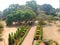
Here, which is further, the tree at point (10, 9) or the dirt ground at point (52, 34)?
the tree at point (10, 9)

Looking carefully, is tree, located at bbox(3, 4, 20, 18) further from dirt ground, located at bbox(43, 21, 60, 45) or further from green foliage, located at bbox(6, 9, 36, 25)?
dirt ground, located at bbox(43, 21, 60, 45)

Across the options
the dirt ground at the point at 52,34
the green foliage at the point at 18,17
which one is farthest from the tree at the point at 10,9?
the dirt ground at the point at 52,34

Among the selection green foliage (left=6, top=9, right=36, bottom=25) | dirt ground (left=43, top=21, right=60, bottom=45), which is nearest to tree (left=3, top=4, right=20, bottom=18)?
green foliage (left=6, top=9, right=36, bottom=25)

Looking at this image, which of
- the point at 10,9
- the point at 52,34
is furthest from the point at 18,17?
the point at 10,9

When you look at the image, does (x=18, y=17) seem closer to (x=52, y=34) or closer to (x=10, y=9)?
(x=52, y=34)

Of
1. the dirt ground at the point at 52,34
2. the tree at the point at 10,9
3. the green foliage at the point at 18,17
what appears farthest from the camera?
the tree at the point at 10,9

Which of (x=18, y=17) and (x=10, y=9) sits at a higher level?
(x=10, y=9)

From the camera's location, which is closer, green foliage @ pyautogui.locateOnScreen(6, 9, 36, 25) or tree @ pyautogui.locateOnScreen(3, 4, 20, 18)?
green foliage @ pyautogui.locateOnScreen(6, 9, 36, 25)

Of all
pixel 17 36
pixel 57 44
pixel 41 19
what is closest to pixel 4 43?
pixel 17 36

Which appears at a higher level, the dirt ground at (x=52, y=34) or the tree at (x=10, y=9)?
the tree at (x=10, y=9)

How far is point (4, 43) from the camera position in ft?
73.4

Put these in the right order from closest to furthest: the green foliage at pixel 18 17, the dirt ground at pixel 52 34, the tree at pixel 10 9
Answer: the dirt ground at pixel 52 34 → the green foliage at pixel 18 17 → the tree at pixel 10 9

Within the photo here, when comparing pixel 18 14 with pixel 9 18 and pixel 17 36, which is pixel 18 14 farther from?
pixel 17 36

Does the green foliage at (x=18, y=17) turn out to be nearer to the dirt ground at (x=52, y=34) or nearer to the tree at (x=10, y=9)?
the dirt ground at (x=52, y=34)
